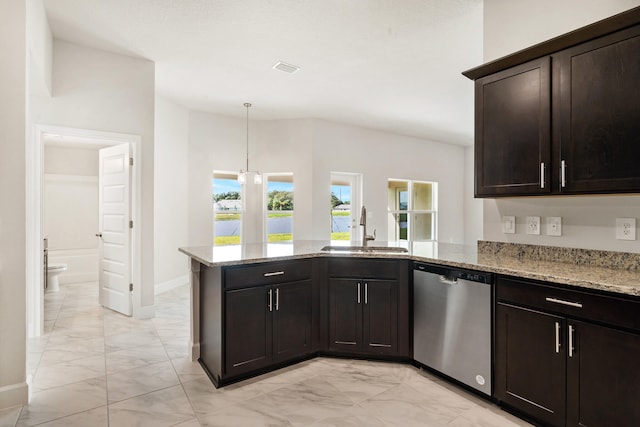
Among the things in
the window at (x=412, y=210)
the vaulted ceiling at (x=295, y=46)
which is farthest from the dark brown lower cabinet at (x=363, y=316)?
the window at (x=412, y=210)

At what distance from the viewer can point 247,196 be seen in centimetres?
652

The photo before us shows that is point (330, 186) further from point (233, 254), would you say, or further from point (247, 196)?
point (233, 254)

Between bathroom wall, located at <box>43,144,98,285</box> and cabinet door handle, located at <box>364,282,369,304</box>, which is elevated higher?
bathroom wall, located at <box>43,144,98,285</box>

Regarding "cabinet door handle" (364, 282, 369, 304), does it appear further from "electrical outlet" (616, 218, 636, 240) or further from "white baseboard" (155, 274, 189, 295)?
"white baseboard" (155, 274, 189, 295)

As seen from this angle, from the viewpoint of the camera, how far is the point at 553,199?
7.97 feet

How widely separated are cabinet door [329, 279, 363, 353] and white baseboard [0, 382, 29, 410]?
205 cm

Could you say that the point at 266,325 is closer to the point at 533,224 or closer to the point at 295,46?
the point at 533,224

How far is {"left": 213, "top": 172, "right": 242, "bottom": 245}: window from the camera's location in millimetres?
6316

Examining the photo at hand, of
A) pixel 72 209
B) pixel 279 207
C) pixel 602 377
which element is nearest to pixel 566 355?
pixel 602 377

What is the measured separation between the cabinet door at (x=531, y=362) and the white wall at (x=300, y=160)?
4.40 metres

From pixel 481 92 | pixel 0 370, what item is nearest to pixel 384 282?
pixel 481 92

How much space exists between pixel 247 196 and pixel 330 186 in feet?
4.97

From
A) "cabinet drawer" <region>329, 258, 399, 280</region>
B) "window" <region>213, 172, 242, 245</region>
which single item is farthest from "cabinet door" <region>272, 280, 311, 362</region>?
"window" <region>213, 172, 242, 245</region>

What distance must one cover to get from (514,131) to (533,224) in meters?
0.68
